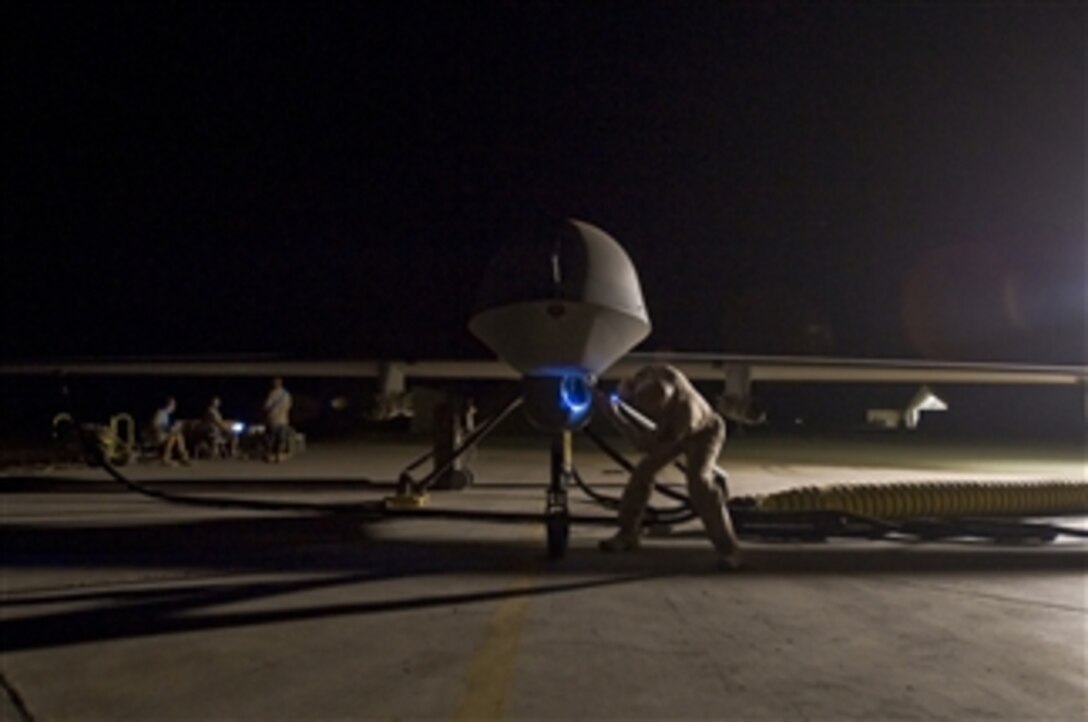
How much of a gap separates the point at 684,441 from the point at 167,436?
1395 cm

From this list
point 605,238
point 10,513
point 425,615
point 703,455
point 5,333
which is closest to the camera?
point 425,615

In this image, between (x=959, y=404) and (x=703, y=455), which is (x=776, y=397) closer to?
(x=959, y=404)

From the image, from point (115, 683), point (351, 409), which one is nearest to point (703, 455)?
point (115, 683)

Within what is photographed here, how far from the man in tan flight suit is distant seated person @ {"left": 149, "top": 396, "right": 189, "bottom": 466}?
12.7 metres

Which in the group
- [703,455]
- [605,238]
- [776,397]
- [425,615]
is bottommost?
[776,397]

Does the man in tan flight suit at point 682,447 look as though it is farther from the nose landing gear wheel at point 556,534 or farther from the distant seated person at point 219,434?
the distant seated person at point 219,434

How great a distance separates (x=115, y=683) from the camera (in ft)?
14.7

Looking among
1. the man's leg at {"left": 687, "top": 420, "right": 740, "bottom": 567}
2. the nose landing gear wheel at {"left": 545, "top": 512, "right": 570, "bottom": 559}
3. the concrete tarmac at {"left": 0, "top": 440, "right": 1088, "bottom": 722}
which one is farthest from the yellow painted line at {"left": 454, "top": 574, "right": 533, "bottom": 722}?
the man's leg at {"left": 687, "top": 420, "right": 740, "bottom": 567}

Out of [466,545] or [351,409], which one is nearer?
[466,545]

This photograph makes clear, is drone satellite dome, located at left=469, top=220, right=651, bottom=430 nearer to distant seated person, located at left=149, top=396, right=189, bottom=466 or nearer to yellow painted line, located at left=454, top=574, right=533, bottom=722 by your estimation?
yellow painted line, located at left=454, top=574, right=533, bottom=722

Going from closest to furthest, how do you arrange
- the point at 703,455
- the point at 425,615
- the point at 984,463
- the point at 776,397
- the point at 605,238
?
the point at 425,615
the point at 703,455
the point at 605,238
the point at 984,463
the point at 776,397

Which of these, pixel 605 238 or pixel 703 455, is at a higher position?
pixel 605 238

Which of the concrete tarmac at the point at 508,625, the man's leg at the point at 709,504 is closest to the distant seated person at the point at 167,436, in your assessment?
the concrete tarmac at the point at 508,625

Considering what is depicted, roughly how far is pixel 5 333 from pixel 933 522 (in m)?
41.4
